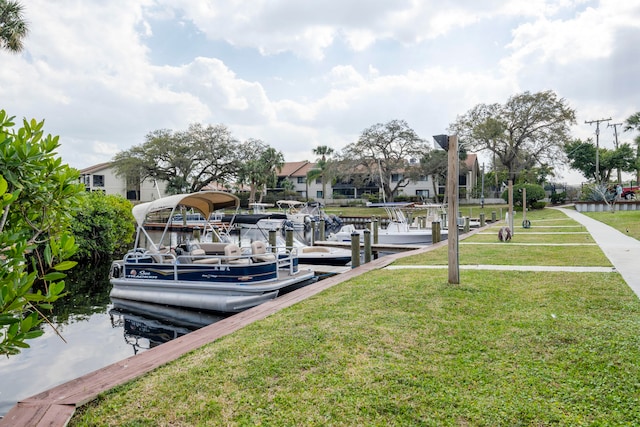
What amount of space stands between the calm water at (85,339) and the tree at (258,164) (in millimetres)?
43557

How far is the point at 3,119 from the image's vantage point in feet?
9.21

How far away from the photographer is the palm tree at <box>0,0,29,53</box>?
75.0 ft

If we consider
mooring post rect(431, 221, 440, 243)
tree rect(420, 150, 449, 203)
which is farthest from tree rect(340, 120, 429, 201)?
mooring post rect(431, 221, 440, 243)

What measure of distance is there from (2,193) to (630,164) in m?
60.8

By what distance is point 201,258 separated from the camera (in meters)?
10.5

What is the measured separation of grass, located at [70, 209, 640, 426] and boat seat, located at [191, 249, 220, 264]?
13.2ft

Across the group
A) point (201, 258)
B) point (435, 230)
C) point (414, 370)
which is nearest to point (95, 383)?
point (414, 370)

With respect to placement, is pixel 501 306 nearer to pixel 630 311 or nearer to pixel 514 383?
pixel 630 311

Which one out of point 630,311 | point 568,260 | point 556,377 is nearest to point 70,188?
point 556,377

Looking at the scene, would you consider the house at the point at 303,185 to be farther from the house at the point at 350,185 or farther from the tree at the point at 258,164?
the tree at the point at 258,164

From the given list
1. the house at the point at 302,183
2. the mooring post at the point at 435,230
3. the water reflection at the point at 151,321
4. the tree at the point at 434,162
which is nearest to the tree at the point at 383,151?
the tree at the point at 434,162

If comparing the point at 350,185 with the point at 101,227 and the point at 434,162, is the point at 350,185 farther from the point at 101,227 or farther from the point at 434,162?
the point at 101,227

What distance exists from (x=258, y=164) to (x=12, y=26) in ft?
113

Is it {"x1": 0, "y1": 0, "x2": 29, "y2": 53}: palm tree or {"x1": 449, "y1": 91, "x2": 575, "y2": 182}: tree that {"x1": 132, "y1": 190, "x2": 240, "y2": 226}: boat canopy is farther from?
{"x1": 449, "y1": 91, "x2": 575, "y2": 182}: tree
